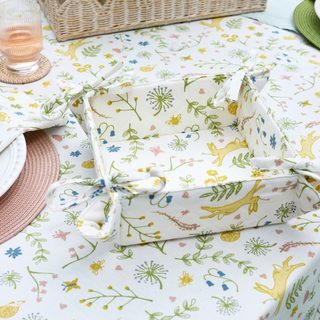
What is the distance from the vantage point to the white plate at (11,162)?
0.62 m

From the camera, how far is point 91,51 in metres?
1.10

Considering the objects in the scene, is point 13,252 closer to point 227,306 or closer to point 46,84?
point 227,306

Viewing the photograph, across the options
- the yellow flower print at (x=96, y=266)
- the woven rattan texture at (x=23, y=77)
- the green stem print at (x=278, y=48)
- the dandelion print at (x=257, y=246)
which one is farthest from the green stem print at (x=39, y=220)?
the green stem print at (x=278, y=48)

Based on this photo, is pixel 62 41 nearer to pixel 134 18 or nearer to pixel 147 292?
pixel 134 18

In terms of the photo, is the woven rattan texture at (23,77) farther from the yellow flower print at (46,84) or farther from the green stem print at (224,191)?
the green stem print at (224,191)

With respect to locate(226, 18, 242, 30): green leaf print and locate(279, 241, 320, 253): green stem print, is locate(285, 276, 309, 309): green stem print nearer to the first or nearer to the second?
locate(279, 241, 320, 253): green stem print

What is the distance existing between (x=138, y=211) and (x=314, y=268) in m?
0.31

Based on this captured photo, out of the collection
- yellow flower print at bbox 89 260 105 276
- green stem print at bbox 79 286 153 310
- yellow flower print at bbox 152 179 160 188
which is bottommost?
green stem print at bbox 79 286 153 310

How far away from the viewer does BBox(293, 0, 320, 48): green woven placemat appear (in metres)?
1.18

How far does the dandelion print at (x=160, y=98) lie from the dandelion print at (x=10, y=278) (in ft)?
1.36

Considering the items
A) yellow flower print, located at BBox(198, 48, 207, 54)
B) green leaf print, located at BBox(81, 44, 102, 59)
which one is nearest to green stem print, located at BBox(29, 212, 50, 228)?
green leaf print, located at BBox(81, 44, 102, 59)

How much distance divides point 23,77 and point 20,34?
12 centimetres

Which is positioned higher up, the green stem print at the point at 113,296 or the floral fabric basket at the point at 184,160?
the floral fabric basket at the point at 184,160

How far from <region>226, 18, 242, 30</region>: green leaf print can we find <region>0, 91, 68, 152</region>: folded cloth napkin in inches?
27.3
